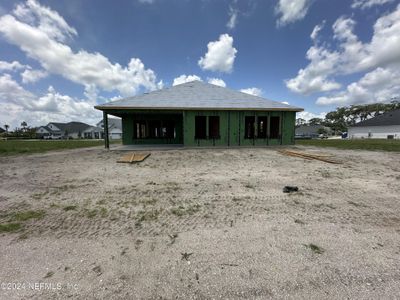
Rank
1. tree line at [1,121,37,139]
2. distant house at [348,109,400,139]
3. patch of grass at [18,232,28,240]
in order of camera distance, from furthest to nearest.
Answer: tree line at [1,121,37,139] < distant house at [348,109,400,139] < patch of grass at [18,232,28,240]

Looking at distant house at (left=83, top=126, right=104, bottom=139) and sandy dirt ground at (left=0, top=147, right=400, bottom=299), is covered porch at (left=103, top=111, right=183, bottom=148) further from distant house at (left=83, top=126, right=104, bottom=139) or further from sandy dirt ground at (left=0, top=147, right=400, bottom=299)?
Answer: distant house at (left=83, top=126, right=104, bottom=139)

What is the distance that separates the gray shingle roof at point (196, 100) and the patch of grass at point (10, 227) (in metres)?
8.93

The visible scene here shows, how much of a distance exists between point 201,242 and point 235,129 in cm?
1072

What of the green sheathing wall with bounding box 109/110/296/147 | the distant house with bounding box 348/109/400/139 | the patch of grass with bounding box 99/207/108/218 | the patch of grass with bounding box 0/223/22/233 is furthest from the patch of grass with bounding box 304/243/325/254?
the distant house with bounding box 348/109/400/139

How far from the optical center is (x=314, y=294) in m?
1.56

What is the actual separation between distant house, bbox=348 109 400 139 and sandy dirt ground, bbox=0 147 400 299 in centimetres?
4333

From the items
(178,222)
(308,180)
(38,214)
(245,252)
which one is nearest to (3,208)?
(38,214)

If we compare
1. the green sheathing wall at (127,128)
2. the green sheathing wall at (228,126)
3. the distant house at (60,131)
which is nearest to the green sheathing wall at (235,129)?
the green sheathing wall at (228,126)

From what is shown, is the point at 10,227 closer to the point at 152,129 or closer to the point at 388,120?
the point at 152,129

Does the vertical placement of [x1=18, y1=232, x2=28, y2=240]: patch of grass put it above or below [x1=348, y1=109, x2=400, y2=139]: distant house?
below

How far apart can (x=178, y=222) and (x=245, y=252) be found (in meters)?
1.04

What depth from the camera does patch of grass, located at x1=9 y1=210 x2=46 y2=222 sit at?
113 inches

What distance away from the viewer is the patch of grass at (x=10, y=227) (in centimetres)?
253

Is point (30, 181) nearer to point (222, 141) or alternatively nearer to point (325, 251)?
point (325, 251)
